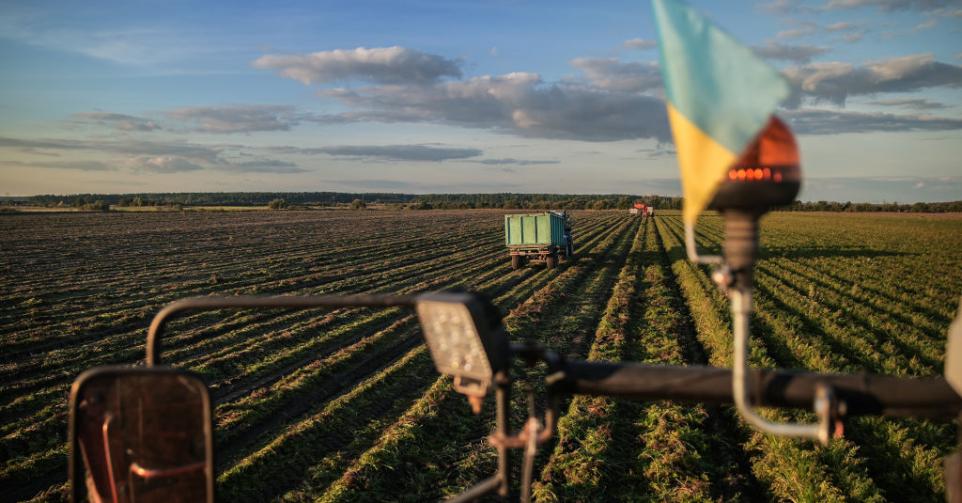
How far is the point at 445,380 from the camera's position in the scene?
8.54 meters

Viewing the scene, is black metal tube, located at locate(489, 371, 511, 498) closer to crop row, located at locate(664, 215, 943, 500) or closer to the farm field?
the farm field

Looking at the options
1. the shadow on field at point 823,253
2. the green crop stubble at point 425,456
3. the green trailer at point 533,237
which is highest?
the green trailer at point 533,237

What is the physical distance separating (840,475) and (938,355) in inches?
252

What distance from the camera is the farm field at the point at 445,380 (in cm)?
579

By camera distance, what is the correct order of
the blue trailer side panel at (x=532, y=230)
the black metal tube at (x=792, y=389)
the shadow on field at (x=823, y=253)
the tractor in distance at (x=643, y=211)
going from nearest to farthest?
the black metal tube at (x=792, y=389)
the blue trailer side panel at (x=532, y=230)
the shadow on field at (x=823, y=253)
the tractor in distance at (x=643, y=211)

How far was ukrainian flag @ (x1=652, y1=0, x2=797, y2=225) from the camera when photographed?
1.14m

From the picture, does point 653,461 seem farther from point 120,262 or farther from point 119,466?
point 120,262

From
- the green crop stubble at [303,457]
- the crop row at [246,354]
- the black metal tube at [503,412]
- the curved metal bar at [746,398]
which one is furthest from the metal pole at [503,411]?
the crop row at [246,354]

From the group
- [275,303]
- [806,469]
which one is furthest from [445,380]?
[275,303]

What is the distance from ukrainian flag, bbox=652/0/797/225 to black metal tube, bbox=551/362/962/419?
402mm

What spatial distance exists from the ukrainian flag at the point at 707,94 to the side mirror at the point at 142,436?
1.36 meters

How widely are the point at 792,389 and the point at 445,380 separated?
7.48m

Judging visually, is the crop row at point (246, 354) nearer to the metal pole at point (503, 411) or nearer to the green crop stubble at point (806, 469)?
the green crop stubble at point (806, 469)

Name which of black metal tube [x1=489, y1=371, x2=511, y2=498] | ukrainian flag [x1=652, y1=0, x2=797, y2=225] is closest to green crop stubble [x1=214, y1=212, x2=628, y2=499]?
black metal tube [x1=489, y1=371, x2=511, y2=498]
